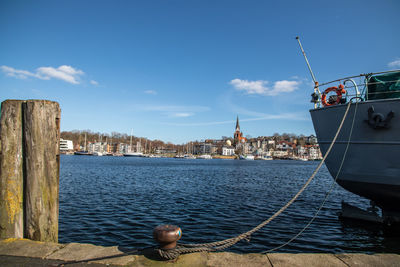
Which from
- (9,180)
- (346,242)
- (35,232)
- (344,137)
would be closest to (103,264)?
(35,232)

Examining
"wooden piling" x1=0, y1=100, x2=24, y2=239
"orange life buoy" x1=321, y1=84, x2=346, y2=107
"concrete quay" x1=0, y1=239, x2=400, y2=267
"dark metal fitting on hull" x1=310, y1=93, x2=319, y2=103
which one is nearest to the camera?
"concrete quay" x1=0, y1=239, x2=400, y2=267

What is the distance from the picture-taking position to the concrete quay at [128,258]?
3.70 meters

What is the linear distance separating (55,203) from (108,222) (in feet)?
21.3

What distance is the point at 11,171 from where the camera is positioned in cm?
442

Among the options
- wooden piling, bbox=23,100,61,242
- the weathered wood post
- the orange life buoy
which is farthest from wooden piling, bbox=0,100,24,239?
the orange life buoy

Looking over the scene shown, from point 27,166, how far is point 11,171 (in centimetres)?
28

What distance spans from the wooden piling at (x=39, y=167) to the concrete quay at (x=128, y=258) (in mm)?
337

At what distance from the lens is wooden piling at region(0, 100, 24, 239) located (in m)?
4.38

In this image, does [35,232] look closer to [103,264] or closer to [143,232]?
[103,264]

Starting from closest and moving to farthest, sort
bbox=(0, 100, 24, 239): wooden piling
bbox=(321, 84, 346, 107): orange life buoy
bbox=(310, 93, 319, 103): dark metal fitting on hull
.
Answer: bbox=(0, 100, 24, 239): wooden piling
bbox=(321, 84, 346, 107): orange life buoy
bbox=(310, 93, 319, 103): dark metal fitting on hull

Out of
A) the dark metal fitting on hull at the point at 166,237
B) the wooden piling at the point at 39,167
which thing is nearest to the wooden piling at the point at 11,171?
the wooden piling at the point at 39,167

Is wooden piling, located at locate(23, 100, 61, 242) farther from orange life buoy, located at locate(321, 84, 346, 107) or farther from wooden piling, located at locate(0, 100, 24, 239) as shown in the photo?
orange life buoy, located at locate(321, 84, 346, 107)

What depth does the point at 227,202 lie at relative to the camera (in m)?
15.5

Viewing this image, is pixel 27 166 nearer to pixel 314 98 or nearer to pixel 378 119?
pixel 378 119
